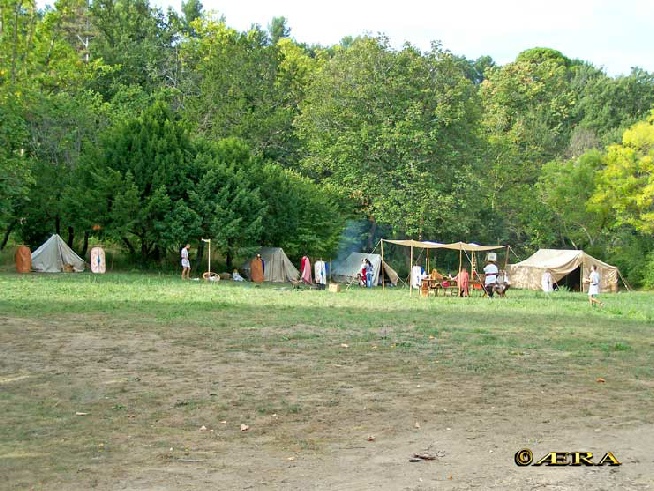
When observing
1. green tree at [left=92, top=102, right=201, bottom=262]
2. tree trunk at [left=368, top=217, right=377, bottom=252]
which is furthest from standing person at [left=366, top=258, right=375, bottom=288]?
green tree at [left=92, top=102, right=201, bottom=262]

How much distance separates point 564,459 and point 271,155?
38746 mm

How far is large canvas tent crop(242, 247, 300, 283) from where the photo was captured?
1470 inches

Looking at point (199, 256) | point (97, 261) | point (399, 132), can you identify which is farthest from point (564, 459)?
point (399, 132)

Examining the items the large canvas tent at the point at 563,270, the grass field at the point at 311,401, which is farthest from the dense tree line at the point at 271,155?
the grass field at the point at 311,401

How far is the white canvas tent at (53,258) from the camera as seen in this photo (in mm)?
34219

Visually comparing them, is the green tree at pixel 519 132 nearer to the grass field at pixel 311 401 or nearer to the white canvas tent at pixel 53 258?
the white canvas tent at pixel 53 258

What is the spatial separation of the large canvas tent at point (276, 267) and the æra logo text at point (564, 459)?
30921 mm

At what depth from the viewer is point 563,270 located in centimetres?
3691

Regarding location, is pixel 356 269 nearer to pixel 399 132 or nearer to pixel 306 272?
pixel 306 272

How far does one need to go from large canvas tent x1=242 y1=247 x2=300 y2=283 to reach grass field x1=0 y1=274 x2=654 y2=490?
1969 cm

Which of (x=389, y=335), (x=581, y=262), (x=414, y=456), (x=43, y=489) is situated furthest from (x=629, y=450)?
(x=581, y=262)

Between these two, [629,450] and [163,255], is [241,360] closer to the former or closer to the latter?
[629,450]

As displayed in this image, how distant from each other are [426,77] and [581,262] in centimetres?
1201

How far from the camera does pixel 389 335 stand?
15.0m
